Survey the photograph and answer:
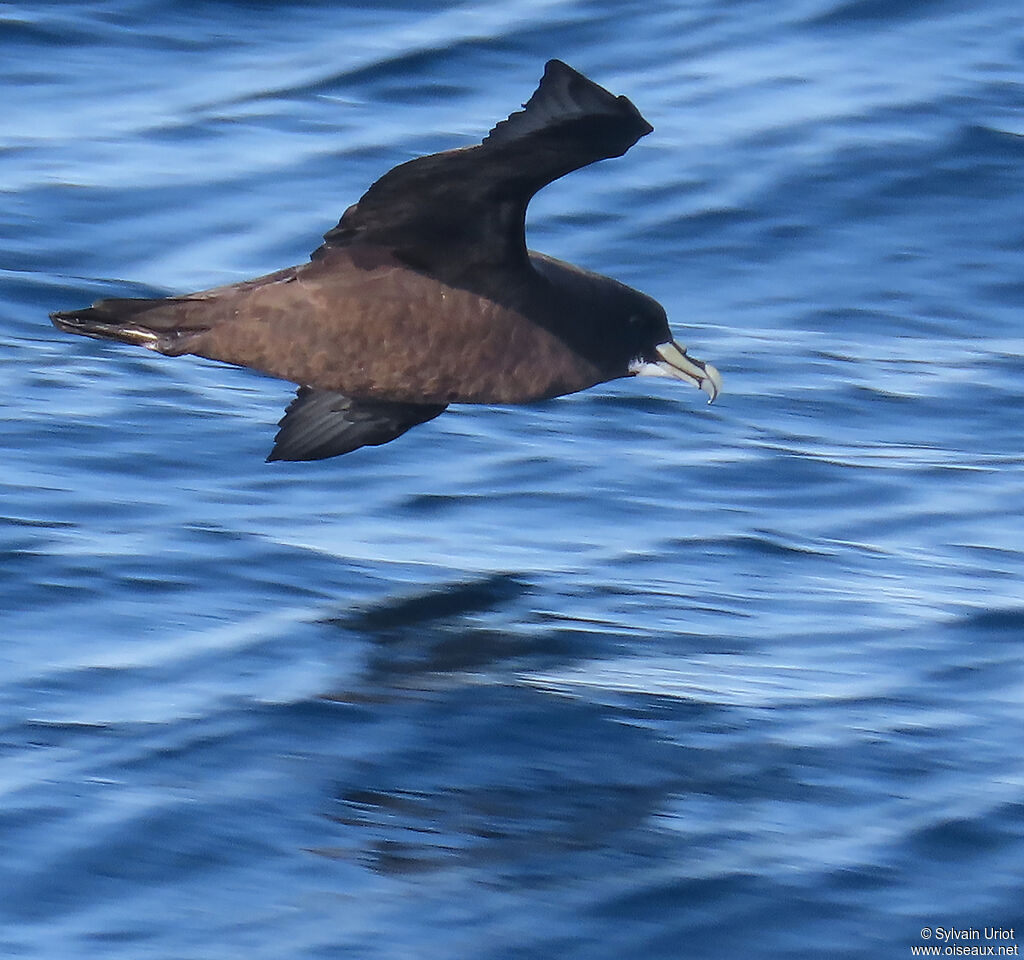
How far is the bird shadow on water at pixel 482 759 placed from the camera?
17.3 feet

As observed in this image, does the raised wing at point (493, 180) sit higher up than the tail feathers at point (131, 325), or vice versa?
the raised wing at point (493, 180)

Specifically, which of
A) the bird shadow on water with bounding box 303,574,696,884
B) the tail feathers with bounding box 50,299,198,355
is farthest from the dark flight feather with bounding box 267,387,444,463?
the tail feathers with bounding box 50,299,198,355

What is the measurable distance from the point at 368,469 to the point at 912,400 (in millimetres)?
2284

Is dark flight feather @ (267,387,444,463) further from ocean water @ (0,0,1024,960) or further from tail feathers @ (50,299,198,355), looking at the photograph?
tail feathers @ (50,299,198,355)

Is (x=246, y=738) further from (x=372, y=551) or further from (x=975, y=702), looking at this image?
(x=975, y=702)

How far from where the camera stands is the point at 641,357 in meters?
7.19

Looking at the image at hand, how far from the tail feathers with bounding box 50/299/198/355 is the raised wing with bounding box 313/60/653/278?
1.77 ft

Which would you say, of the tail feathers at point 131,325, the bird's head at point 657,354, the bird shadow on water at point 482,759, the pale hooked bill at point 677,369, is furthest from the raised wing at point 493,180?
the bird shadow on water at point 482,759

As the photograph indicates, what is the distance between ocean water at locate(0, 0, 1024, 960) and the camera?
5.12 m

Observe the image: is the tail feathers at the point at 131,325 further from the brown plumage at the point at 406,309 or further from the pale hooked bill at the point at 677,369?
the pale hooked bill at the point at 677,369

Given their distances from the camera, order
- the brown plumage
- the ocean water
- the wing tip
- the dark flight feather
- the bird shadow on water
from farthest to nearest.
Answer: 1. the dark flight feather
2. the brown plumage
3. the wing tip
4. the bird shadow on water
5. the ocean water

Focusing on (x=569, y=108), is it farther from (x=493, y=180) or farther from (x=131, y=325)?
(x=131, y=325)

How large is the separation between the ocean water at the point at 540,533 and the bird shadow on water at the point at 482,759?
0.01 meters

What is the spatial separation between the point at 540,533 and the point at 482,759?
176 cm
